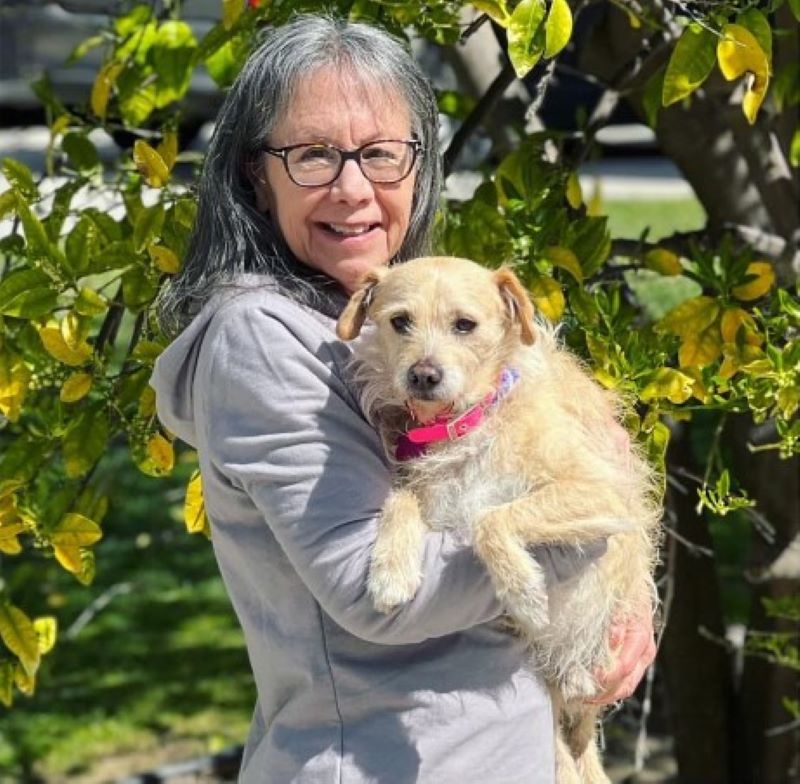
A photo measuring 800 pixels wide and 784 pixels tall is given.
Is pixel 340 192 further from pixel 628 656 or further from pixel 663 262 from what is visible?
pixel 663 262

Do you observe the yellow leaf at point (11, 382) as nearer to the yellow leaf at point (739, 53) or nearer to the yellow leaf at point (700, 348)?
the yellow leaf at point (700, 348)

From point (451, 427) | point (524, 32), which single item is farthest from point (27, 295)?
point (524, 32)

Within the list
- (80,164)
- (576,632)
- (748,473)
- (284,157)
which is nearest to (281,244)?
(284,157)

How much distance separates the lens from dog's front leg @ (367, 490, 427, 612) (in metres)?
2.11

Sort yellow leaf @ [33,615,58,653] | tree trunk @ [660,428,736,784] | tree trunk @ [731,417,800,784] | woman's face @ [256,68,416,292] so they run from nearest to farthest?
woman's face @ [256,68,416,292] → yellow leaf @ [33,615,58,653] → tree trunk @ [731,417,800,784] → tree trunk @ [660,428,736,784]

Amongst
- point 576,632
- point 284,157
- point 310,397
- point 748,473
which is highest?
point 284,157

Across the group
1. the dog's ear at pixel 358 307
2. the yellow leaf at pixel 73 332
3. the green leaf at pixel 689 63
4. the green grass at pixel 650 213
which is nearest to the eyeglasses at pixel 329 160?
the dog's ear at pixel 358 307

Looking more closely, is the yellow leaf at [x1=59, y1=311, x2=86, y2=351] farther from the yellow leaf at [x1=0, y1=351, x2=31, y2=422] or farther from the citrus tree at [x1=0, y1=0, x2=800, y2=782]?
the yellow leaf at [x1=0, y1=351, x2=31, y2=422]

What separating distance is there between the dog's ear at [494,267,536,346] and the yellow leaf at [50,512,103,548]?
1.03m

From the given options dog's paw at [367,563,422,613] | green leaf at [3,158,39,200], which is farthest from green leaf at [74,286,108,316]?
dog's paw at [367,563,422,613]

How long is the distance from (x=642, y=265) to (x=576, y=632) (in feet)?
4.09

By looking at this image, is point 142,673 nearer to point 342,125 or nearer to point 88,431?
point 88,431

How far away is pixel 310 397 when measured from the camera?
2201mm

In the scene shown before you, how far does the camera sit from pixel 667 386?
9.34 ft
